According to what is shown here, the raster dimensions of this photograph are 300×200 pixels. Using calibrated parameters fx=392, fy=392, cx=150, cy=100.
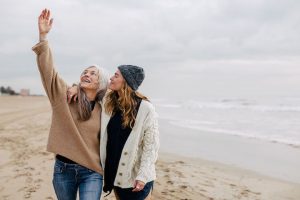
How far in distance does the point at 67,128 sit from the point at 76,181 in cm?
48

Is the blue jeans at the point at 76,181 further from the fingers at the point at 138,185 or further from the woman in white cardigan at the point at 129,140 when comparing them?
the fingers at the point at 138,185

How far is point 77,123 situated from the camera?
349 cm

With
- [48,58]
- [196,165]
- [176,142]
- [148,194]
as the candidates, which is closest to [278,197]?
[196,165]

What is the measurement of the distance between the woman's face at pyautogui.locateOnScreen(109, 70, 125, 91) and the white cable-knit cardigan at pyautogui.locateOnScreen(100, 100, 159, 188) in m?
0.25

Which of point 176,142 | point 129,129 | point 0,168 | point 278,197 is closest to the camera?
point 129,129

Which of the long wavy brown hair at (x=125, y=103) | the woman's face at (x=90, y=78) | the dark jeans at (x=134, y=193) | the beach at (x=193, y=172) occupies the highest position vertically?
the woman's face at (x=90, y=78)

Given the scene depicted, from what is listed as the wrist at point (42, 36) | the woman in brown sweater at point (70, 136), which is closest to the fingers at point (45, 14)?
the woman in brown sweater at point (70, 136)

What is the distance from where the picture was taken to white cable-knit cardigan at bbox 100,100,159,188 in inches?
131

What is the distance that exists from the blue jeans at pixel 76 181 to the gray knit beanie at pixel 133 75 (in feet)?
2.81

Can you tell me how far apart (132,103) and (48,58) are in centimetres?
83

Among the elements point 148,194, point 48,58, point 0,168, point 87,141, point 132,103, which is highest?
point 48,58

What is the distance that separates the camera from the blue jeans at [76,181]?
135 inches

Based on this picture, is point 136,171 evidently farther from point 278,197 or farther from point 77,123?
point 278,197

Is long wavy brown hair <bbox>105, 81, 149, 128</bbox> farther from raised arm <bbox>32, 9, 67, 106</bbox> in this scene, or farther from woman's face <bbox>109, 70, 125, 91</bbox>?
raised arm <bbox>32, 9, 67, 106</bbox>
